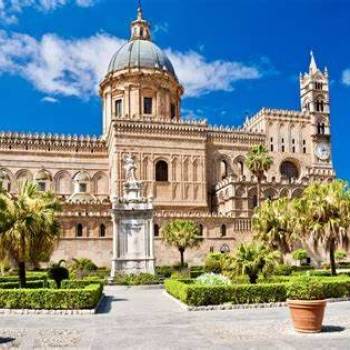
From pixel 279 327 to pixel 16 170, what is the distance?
48954mm

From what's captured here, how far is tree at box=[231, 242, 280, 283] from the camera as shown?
2153 cm

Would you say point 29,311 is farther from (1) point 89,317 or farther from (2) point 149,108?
(2) point 149,108

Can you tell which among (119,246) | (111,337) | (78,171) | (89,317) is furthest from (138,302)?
(78,171)

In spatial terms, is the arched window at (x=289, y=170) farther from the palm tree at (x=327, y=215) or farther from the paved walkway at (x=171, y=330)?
the paved walkway at (x=171, y=330)

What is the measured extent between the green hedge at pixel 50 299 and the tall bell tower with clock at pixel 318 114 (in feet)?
165

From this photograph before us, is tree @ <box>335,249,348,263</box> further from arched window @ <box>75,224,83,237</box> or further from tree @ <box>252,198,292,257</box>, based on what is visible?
arched window @ <box>75,224,83,237</box>

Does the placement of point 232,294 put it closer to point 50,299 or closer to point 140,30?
point 50,299

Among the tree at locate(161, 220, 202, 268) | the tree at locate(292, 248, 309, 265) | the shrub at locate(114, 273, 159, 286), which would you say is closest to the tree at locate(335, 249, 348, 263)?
the tree at locate(292, 248, 309, 265)

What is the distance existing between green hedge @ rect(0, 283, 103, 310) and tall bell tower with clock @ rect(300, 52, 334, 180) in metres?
50.4

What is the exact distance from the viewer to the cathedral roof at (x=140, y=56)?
2509 inches

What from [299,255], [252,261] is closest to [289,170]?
[299,255]

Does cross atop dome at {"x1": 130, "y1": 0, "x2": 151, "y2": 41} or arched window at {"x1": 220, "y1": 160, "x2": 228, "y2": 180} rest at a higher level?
cross atop dome at {"x1": 130, "y1": 0, "x2": 151, "y2": 41}

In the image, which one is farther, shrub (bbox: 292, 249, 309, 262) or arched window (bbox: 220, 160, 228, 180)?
arched window (bbox: 220, 160, 228, 180)

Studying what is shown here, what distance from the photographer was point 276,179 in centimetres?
6481
